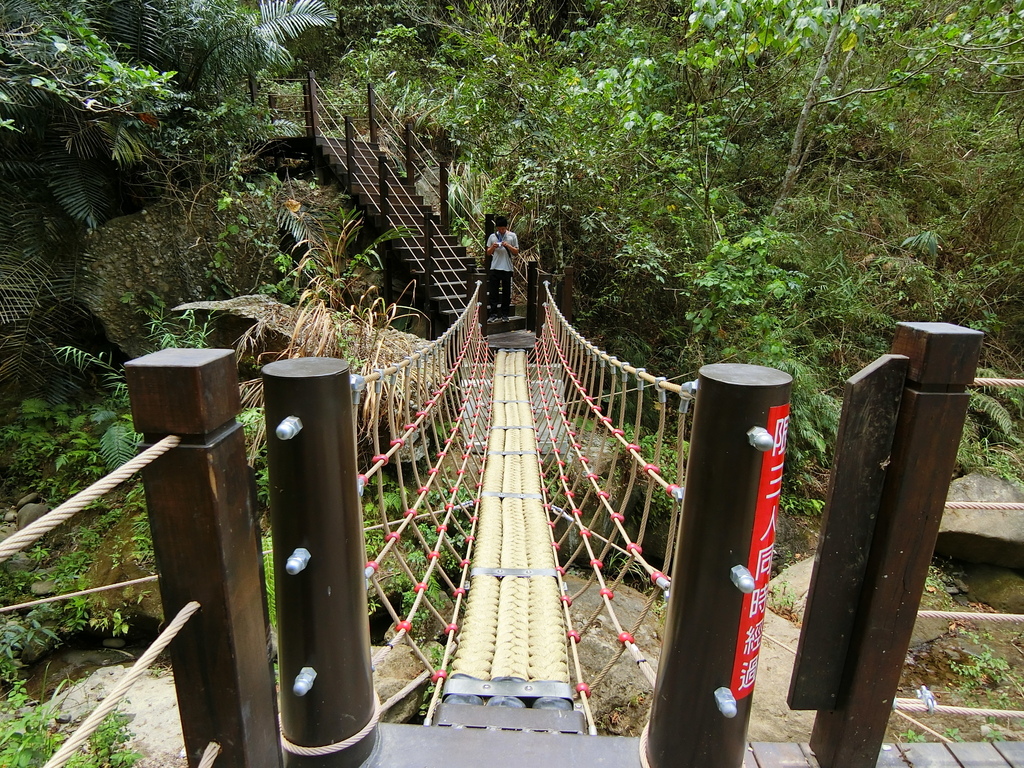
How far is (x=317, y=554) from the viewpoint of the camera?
724mm

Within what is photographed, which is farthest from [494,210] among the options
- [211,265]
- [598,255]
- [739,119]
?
[211,265]

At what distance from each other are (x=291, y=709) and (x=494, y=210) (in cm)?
611

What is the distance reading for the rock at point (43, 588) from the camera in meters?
3.03

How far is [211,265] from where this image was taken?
4.70 metres

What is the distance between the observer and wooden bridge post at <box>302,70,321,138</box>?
638 centimetres

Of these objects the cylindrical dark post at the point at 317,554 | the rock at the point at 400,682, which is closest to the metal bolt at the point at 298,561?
the cylindrical dark post at the point at 317,554

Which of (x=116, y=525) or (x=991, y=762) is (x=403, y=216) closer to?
(x=116, y=525)

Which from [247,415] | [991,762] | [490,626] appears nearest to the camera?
[991,762]

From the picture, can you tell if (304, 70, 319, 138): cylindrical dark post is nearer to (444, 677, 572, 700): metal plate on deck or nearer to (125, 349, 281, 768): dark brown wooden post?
(444, 677, 572, 700): metal plate on deck

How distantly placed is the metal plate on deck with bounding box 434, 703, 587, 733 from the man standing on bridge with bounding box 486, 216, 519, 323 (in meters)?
4.21

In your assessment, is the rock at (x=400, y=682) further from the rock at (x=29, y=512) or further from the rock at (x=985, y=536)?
the rock at (x=985, y=536)

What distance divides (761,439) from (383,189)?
542 centimetres

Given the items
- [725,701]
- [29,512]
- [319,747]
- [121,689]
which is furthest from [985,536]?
[29,512]

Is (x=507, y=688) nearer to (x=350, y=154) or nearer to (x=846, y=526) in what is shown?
(x=846, y=526)
